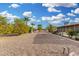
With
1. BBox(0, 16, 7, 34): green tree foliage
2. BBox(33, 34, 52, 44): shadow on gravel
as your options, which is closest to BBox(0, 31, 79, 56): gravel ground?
BBox(33, 34, 52, 44): shadow on gravel

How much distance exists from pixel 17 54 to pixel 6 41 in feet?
0.76

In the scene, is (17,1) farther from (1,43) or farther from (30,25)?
(1,43)

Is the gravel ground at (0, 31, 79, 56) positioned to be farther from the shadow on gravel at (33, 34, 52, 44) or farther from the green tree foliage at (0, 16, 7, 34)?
the green tree foliage at (0, 16, 7, 34)

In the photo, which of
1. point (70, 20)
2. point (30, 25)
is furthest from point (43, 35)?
point (70, 20)

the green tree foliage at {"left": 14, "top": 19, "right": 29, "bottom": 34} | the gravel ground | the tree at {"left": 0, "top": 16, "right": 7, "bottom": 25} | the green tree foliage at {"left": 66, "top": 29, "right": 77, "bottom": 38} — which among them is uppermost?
the tree at {"left": 0, "top": 16, "right": 7, "bottom": 25}

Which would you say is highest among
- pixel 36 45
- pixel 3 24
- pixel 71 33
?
pixel 3 24

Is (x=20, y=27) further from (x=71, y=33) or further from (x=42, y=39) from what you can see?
(x=71, y=33)

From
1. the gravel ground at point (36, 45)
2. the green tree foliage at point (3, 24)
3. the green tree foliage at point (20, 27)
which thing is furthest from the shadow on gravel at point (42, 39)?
the green tree foliage at point (3, 24)

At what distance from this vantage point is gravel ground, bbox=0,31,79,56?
2.79 meters

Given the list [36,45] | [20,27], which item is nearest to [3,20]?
[20,27]

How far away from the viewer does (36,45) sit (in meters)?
2.87

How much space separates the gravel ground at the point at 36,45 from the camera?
9.17ft

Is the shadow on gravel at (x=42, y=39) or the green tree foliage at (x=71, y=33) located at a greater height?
the green tree foliage at (x=71, y=33)

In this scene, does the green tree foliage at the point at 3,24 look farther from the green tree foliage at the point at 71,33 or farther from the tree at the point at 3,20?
the green tree foliage at the point at 71,33
